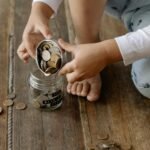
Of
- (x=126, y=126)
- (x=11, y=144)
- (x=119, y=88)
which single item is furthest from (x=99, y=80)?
(x=11, y=144)

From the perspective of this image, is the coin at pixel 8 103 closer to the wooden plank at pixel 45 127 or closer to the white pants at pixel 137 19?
the wooden plank at pixel 45 127

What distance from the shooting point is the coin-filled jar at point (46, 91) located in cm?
118

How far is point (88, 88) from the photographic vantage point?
1234mm

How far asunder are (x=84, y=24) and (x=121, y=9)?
16 cm

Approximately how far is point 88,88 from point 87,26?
0.19 meters

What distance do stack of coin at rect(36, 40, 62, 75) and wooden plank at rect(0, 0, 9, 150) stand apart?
0.21 metres

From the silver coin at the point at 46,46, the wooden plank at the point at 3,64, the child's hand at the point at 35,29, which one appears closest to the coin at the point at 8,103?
the wooden plank at the point at 3,64

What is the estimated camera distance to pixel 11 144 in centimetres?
109

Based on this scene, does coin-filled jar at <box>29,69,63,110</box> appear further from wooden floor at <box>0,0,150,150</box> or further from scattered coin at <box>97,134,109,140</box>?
scattered coin at <box>97,134,109,140</box>

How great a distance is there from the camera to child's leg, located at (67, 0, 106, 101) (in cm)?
118

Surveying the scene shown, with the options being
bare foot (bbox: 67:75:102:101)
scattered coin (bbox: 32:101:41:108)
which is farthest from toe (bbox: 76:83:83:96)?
scattered coin (bbox: 32:101:41:108)

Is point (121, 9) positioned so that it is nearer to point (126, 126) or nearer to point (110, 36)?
point (110, 36)

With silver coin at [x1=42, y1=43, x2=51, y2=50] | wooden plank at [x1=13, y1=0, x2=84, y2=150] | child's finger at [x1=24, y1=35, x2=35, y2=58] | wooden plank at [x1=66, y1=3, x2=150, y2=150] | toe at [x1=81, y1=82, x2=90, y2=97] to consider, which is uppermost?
silver coin at [x1=42, y1=43, x2=51, y2=50]

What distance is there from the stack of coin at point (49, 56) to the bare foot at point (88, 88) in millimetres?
169
